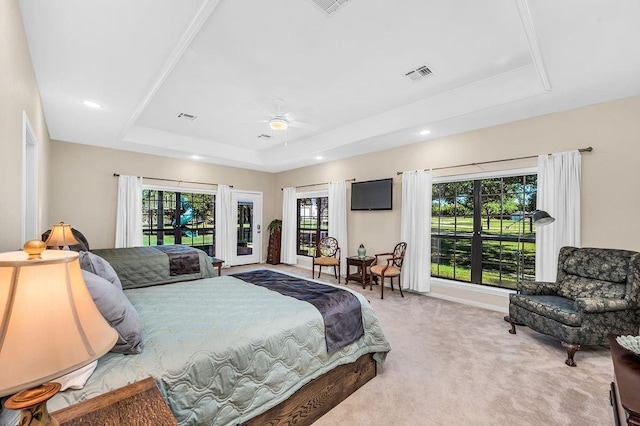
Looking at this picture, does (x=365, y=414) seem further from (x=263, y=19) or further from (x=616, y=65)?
(x=616, y=65)

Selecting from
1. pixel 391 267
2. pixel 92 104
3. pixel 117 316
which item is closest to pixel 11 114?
pixel 117 316

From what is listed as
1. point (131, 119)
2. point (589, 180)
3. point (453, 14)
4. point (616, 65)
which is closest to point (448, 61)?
point (453, 14)

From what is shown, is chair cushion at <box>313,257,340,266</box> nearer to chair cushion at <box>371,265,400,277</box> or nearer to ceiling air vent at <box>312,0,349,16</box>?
chair cushion at <box>371,265,400,277</box>

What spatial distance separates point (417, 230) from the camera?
190 inches

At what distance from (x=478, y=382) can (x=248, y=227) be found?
250 inches

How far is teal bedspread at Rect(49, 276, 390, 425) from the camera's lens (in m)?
1.33

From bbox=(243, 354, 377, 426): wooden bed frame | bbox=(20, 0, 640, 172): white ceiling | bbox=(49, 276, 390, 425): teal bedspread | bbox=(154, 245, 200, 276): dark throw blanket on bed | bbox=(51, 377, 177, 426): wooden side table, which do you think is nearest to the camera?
bbox=(51, 377, 177, 426): wooden side table

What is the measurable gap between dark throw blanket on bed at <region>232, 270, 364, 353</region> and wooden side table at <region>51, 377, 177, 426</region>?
119 centimetres

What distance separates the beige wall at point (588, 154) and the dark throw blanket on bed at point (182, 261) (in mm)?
3923

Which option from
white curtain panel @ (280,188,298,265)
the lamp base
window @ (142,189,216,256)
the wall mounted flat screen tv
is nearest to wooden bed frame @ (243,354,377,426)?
the lamp base

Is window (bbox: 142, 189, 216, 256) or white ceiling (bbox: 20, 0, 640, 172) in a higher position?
white ceiling (bbox: 20, 0, 640, 172)

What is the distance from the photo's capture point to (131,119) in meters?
3.90

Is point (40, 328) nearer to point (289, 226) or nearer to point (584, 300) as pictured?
point (584, 300)

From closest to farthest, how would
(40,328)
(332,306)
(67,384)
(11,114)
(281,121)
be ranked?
(40,328), (67,384), (11,114), (332,306), (281,121)
